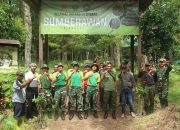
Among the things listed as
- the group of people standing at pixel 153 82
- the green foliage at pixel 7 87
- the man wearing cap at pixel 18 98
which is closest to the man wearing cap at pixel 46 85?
the man wearing cap at pixel 18 98

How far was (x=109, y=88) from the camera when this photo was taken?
1288 cm

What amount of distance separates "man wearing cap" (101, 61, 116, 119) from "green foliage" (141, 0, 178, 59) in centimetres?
339

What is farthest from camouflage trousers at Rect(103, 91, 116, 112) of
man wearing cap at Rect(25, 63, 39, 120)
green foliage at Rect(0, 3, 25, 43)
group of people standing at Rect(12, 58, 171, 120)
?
green foliage at Rect(0, 3, 25, 43)

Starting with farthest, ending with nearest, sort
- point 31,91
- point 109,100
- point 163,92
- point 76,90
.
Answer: point 163,92
point 109,100
point 76,90
point 31,91

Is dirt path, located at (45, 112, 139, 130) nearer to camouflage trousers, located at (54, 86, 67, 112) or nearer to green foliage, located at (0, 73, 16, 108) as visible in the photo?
camouflage trousers, located at (54, 86, 67, 112)

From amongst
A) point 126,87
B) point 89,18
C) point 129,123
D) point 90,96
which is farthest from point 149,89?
point 89,18

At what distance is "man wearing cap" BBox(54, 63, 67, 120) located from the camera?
1285cm

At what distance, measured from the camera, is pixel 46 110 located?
12.8 m

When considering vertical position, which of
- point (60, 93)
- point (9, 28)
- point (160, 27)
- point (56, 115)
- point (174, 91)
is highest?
point (9, 28)

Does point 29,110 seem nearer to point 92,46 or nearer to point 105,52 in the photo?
point 92,46

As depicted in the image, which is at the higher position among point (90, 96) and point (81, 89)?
point (81, 89)

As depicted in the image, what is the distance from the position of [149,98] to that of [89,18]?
3.89m

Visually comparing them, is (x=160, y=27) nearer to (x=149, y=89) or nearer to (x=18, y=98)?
(x=149, y=89)

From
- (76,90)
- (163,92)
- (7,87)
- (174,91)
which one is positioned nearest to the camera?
(76,90)
